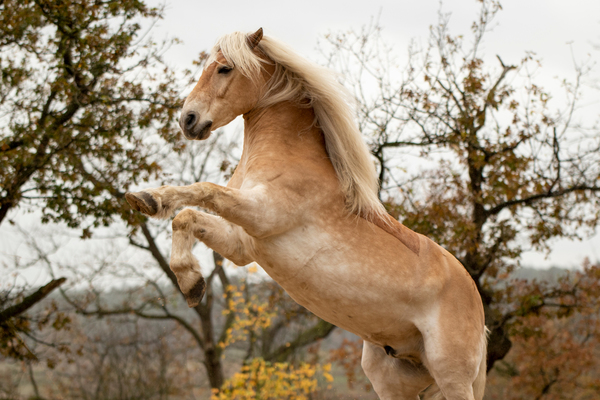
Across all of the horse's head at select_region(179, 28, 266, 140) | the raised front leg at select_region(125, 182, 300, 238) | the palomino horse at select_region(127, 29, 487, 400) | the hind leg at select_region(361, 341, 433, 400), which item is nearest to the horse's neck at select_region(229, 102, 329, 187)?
the palomino horse at select_region(127, 29, 487, 400)

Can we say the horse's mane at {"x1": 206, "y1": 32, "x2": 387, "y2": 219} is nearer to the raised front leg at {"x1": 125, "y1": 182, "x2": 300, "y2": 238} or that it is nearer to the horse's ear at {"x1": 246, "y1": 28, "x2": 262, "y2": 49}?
the horse's ear at {"x1": 246, "y1": 28, "x2": 262, "y2": 49}

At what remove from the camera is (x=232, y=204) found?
2656mm

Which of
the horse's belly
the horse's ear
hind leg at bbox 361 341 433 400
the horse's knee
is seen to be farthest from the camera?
hind leg at bbox 361 341 433 400

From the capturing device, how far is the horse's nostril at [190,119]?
295 centimetres

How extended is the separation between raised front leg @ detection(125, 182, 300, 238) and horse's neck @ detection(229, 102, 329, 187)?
1.01ft

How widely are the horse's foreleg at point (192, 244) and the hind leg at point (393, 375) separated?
115 cm

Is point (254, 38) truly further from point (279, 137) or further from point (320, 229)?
point (320, 229)

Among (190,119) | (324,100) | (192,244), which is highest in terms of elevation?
(324,100)

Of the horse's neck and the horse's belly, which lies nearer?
the horse's belly

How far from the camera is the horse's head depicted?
297 cm

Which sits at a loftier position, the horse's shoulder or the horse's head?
the horse's head

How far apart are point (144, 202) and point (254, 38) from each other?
1398 millimetres

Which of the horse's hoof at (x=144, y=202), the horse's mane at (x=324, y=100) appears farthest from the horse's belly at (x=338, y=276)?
the horse's hoof at (x=144, y=202)

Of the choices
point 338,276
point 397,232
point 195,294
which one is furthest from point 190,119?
point 397,232
